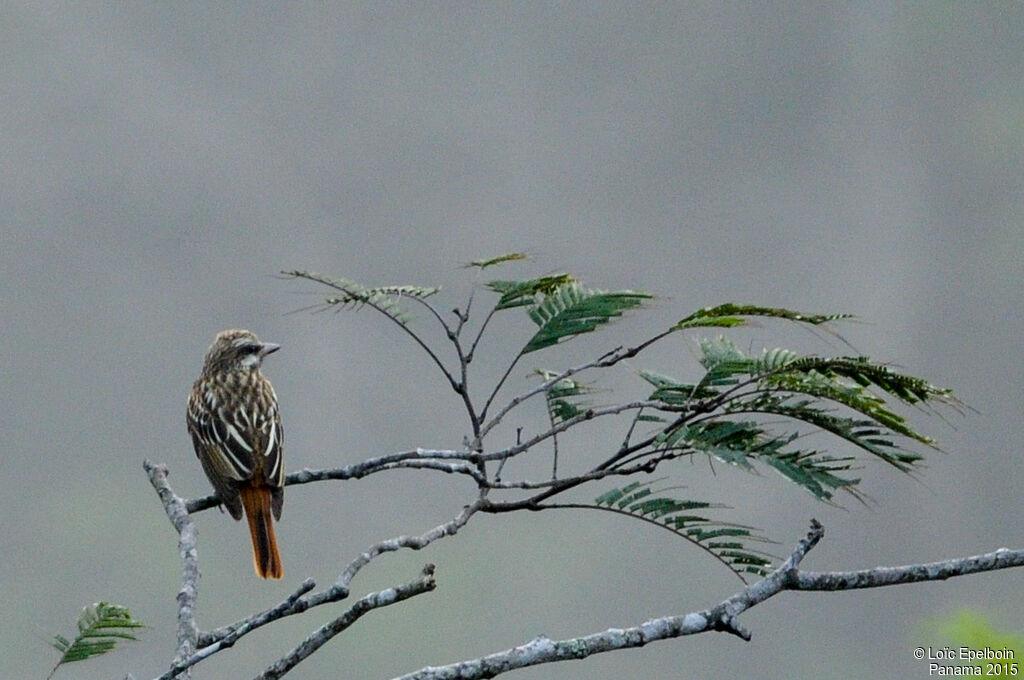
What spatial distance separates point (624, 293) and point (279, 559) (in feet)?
9.80

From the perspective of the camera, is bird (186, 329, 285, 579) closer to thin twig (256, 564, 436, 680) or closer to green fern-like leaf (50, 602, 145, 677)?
green fern-like leaf (50, 602, 145, 677)

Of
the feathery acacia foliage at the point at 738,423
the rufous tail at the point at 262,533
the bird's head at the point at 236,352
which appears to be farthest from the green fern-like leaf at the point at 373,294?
the bird's head at the point at 236,352

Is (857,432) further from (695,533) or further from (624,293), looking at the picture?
(624,293)

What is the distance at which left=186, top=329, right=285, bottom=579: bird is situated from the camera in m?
6.68

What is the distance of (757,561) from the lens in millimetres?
3814

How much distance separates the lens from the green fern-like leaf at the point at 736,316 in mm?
3605

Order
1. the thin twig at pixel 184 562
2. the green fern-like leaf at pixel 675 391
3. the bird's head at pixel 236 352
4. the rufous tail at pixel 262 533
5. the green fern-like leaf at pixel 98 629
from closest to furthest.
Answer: the thin twig at pixel 184 562, the green fern-like leaf at pixel 98 629, the green fern-like leaf at pixel 675 391, the rufous tail at pixel 262 533, the bird's head at pixel 236 352

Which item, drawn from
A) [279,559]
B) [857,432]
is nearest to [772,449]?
[857,432]

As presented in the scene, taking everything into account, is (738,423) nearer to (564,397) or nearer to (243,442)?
(564,397)

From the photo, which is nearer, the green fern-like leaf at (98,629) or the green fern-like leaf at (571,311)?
the green fern-like leaf at (98,629)

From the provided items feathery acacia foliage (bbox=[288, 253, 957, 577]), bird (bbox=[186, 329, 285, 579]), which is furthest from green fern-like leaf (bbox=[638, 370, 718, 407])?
bird (bbox=[186, 329, 285, 579])

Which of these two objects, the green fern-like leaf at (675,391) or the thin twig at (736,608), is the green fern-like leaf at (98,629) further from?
the green fern-like leaf at (675,391)

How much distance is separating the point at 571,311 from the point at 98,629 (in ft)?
6.03

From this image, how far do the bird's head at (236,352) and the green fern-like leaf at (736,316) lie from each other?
4423mm
